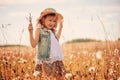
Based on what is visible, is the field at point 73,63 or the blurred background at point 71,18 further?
the blurred background at point 71,18

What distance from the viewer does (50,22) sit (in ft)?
6.14

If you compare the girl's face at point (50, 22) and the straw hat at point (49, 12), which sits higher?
the straw hat at point (49, 12)


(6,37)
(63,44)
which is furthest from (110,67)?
(6,37)

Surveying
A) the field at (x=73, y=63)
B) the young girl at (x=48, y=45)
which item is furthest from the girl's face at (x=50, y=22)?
the field at (x=73, y=63)

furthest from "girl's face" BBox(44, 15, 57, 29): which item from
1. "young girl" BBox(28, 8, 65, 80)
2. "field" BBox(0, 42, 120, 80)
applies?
"field" BBox(0, 42, 120, 80)

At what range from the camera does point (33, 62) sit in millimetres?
1938

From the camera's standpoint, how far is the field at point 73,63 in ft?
6.06

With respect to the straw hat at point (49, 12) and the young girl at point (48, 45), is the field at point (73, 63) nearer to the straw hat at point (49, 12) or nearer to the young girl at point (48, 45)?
the young girl at point (48, 45)

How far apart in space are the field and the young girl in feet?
0.23

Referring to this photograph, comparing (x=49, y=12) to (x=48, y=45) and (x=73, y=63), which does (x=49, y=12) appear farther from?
(x=73, y=63)

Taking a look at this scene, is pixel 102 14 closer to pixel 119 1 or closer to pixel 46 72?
pixel 119 1

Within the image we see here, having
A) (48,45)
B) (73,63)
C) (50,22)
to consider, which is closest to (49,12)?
(50,22)

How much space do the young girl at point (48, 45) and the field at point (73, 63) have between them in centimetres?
7

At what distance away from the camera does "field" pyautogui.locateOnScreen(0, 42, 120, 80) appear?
Result: 1846 millimetres
